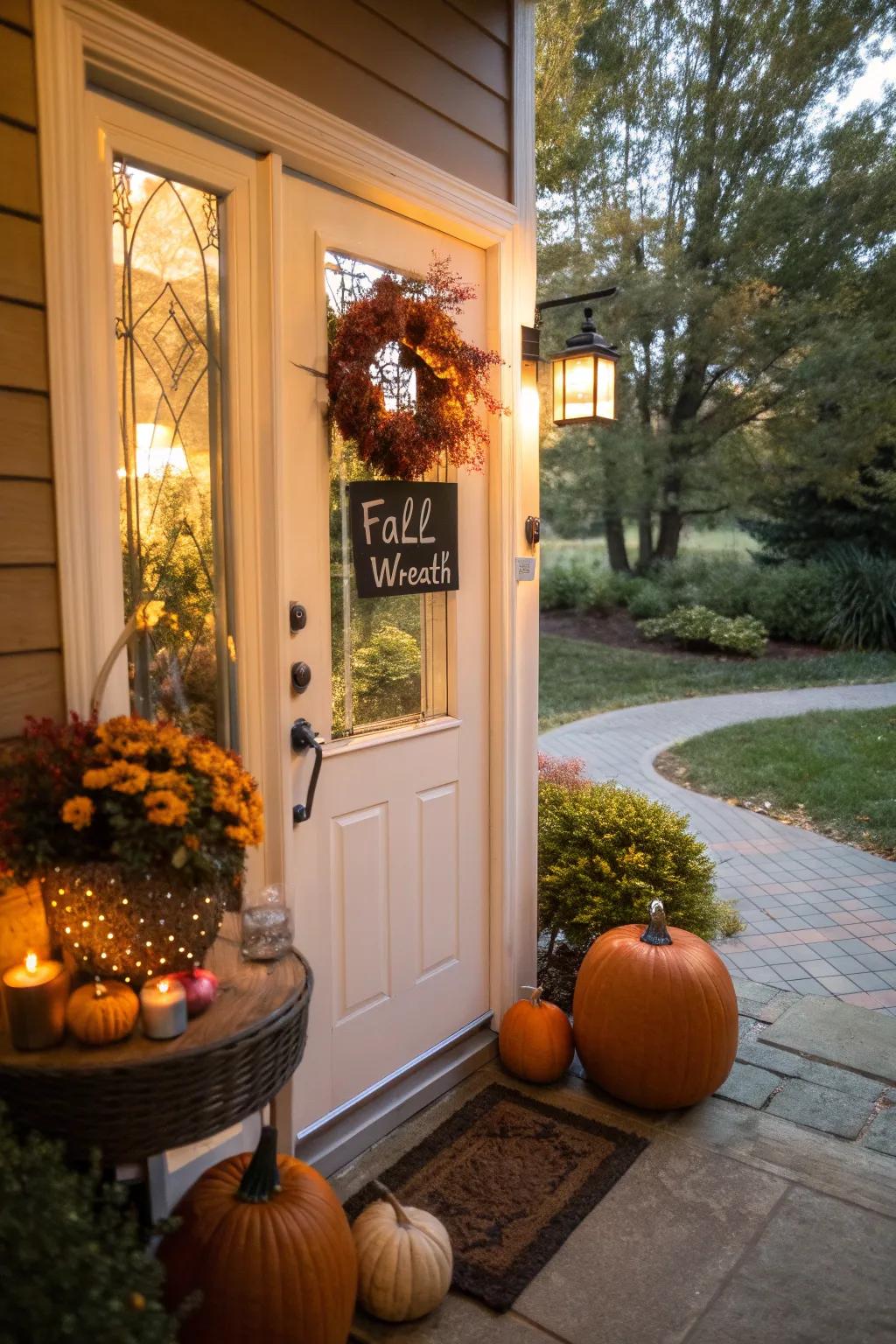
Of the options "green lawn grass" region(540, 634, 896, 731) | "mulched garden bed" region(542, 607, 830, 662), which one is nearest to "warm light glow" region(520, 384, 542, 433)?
"green lawn grass" region(540, 634, 896, 731)

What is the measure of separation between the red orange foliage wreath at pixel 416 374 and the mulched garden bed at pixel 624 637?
910 centimetres

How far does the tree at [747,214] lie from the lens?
948cm

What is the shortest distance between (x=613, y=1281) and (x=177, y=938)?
1222 mm

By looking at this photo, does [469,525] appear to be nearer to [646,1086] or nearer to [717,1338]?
[646,1086]

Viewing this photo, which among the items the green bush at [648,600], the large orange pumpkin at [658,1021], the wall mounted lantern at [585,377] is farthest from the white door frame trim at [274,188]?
the green bush at [648,600]

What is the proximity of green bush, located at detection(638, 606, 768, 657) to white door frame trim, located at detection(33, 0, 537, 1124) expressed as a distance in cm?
871

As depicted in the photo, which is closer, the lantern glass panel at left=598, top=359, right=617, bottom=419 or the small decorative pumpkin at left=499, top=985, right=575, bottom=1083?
the small decorative pumpkin at left=499, top=985, right=575, bottom=1083

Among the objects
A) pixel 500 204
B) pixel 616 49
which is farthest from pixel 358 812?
pixel 616 49

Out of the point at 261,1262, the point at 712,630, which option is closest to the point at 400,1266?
the point at 261,1262

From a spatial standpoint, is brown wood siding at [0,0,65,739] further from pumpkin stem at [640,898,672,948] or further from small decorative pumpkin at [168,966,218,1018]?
pumpkin stem at [640,898,672,948]

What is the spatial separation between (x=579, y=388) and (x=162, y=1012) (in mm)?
2290

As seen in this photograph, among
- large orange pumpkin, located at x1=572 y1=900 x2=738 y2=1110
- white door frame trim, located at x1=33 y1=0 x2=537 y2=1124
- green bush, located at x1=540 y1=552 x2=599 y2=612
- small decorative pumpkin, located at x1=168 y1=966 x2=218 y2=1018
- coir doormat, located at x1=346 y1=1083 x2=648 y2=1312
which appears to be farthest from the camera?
green bush, located at x1=540 y1=552 x2=599 y2=612

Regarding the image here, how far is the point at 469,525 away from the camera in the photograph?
263 centimetres

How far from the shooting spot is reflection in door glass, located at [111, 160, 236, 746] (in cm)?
180
